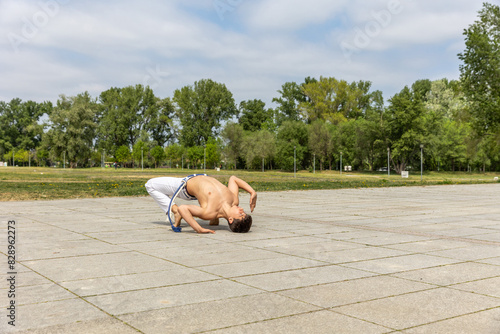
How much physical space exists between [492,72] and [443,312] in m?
43.6

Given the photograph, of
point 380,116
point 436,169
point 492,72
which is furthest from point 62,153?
point 492,72

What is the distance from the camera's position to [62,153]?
3772 inches

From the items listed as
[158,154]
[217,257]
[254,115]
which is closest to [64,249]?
[217,257]

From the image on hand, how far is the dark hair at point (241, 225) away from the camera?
8531mm

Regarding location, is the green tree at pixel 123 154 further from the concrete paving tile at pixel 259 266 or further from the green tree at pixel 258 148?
the concrete paving tile at pixel 259 266

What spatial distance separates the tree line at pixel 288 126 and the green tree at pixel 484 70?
0.09 m

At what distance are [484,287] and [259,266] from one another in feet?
7.88

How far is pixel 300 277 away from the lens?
5.32 meters

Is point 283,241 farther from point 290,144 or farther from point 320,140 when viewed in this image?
point 290,144

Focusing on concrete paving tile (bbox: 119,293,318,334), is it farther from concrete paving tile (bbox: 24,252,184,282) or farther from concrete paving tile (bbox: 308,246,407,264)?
concrete paving tile (bbox: 308,246,407,264)

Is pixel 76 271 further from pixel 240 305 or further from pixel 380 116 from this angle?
pixel 380 116

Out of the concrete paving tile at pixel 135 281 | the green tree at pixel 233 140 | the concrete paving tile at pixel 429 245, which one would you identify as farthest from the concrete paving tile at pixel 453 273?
the green tree at pixel 233 140

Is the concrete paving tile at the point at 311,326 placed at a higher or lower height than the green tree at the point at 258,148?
lower

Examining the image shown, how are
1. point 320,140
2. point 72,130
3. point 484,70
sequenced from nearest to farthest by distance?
point 484,70 < point 320,140 < point 72,130
